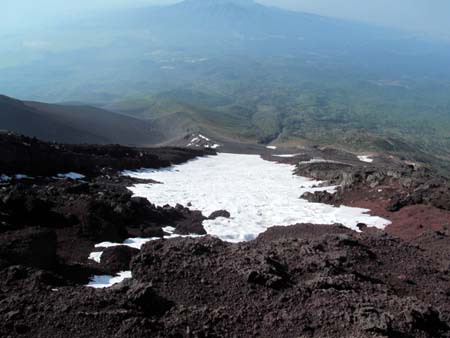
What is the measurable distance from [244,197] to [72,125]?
66497 millimetres

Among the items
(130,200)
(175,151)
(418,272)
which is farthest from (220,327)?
(175,151)

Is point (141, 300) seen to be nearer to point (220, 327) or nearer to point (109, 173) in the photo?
point (220, 327)

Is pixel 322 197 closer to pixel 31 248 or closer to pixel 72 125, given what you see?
pixel 31 248

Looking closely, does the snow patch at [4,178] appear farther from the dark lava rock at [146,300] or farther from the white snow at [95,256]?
the dark lava rock at [146,300]

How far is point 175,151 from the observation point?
2080 inches

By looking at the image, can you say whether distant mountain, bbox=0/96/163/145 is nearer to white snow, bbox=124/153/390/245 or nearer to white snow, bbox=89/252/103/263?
white snow, bbox=124/153/390/245

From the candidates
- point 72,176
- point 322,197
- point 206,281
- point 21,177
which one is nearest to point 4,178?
A: point 21,177

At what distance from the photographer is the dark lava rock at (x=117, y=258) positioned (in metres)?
11.6

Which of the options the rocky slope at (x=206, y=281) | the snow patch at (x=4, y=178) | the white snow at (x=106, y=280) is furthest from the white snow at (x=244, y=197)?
the snow patch at (x=4, y=178)

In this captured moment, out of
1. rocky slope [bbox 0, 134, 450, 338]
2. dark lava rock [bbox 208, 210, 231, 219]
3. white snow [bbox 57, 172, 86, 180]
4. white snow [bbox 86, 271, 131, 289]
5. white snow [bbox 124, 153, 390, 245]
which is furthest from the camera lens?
white snow [bbox 57, 172, 86, 180]

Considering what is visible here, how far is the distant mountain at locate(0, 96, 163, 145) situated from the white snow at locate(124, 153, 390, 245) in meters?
40.9

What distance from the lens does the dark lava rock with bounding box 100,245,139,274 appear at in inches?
456

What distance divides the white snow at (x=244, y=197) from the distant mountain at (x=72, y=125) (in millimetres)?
40942

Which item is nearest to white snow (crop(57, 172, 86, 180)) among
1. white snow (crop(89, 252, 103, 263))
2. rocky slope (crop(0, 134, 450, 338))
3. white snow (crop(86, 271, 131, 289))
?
rocky slope (crop(0, 134, 450, 338))
